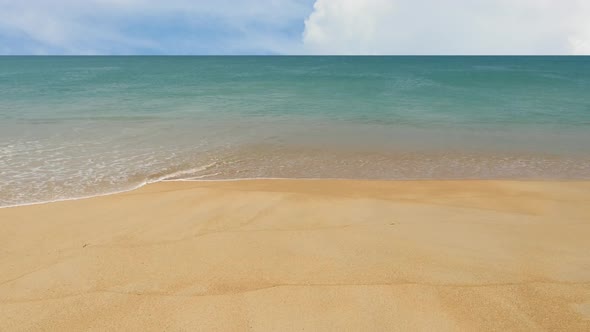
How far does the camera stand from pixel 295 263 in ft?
13.8

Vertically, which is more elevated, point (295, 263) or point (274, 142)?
point (274, 142)

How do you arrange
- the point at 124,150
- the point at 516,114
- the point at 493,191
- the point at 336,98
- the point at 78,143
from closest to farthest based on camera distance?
the point at 493,191, the point at 124,150, the point at 78,143, the point at 516,114, the point at 336,98

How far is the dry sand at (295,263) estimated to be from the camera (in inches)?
131

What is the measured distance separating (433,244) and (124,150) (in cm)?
852

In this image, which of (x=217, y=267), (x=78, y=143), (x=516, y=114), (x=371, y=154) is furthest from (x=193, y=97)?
(x=217, y=267)

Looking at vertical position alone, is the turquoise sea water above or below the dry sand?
above

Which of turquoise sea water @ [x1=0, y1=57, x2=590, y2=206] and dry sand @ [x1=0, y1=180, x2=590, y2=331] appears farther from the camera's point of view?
turquoise sea water @ [x1=0, y1=57, x2=590, y2=206]

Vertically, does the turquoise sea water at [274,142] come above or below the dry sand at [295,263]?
above

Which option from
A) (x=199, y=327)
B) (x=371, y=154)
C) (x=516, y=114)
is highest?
(x=516, y=114)

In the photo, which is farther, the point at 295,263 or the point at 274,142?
the point at 274,142

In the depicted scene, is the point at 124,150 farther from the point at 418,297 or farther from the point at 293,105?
the point at 293,105

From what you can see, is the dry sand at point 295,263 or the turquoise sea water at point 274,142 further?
the turquoise sea water at point 274,142

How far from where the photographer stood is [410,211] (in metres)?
5.86

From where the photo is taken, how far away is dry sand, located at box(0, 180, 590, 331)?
10.9ft
